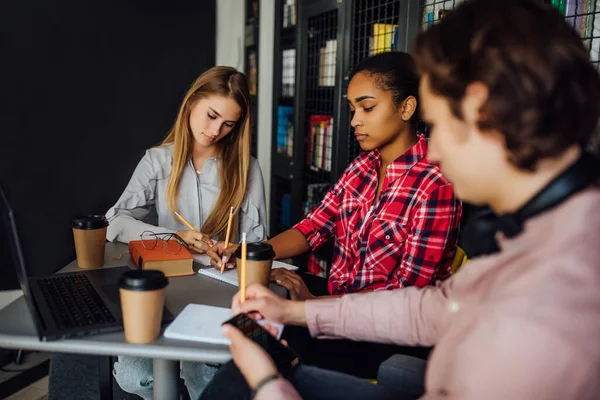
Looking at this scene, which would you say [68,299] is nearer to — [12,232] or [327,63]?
[12,232]

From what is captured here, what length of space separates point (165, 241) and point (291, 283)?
1.44 feet

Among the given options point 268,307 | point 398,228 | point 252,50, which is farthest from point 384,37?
point 252,50

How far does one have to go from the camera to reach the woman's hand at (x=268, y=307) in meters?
1.14

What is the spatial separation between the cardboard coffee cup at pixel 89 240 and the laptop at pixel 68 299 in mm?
84

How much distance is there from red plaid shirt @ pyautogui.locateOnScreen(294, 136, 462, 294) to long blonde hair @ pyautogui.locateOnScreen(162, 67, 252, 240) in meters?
0.45

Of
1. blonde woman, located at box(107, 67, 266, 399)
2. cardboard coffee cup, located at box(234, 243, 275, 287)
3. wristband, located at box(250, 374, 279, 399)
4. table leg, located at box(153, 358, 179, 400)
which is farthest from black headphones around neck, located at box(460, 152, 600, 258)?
blonde woman, located at box(107, 67, 266, 399)

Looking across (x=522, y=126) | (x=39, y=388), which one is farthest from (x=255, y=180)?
(x=522, y=126)

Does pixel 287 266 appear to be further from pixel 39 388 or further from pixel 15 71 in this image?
pixel 15 71

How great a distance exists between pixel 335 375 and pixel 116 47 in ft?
8.96

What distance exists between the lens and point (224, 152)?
2229mm

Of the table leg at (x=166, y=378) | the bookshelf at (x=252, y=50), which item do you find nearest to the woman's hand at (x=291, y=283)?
the table leg at (x=166, y=378)

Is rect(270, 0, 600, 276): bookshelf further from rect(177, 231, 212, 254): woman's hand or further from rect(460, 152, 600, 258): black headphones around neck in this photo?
rect(460, 152, 600, 258): black headphones around neck

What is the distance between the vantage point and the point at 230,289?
4.51ft

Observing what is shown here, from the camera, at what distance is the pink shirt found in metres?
0.59
